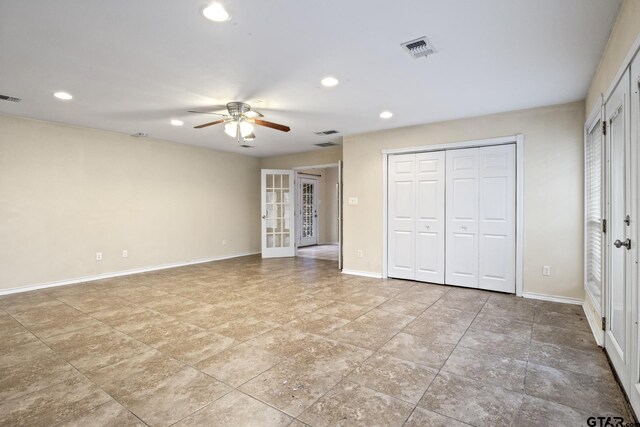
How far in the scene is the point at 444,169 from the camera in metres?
4.66

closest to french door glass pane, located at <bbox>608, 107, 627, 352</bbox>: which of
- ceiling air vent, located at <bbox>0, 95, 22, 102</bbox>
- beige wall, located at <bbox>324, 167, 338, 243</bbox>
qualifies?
ceiling air vent, located at <bbox>0, 95, 22, 102</bbox>

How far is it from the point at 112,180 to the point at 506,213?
6144mm

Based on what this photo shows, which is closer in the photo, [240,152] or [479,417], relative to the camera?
[479,417]

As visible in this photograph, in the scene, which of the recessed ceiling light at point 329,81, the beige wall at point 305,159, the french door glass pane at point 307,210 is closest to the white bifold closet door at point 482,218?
the recessed ceiling light at point 329,81

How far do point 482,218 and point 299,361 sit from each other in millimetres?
3290

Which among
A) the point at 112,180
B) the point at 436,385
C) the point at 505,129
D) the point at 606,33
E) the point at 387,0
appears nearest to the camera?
the point at 387,0

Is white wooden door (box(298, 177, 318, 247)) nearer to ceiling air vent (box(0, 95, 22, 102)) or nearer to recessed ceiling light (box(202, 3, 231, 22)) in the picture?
ceiling air vent (box(0, 95, 22, 102))

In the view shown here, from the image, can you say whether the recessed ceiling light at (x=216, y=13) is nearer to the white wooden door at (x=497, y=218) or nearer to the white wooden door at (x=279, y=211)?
the white wooden door at (x=497, y=218)

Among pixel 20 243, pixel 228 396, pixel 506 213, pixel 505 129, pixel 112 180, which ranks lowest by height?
pixel 228 396

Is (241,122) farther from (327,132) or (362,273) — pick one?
(362,273)

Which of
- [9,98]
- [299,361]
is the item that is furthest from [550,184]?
[9,98]

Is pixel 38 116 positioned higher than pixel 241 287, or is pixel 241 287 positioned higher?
pixel 38 116

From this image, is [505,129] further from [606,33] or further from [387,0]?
[387,0]

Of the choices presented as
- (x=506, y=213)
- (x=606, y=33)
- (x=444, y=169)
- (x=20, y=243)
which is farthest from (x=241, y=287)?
(x=606, y=33)
